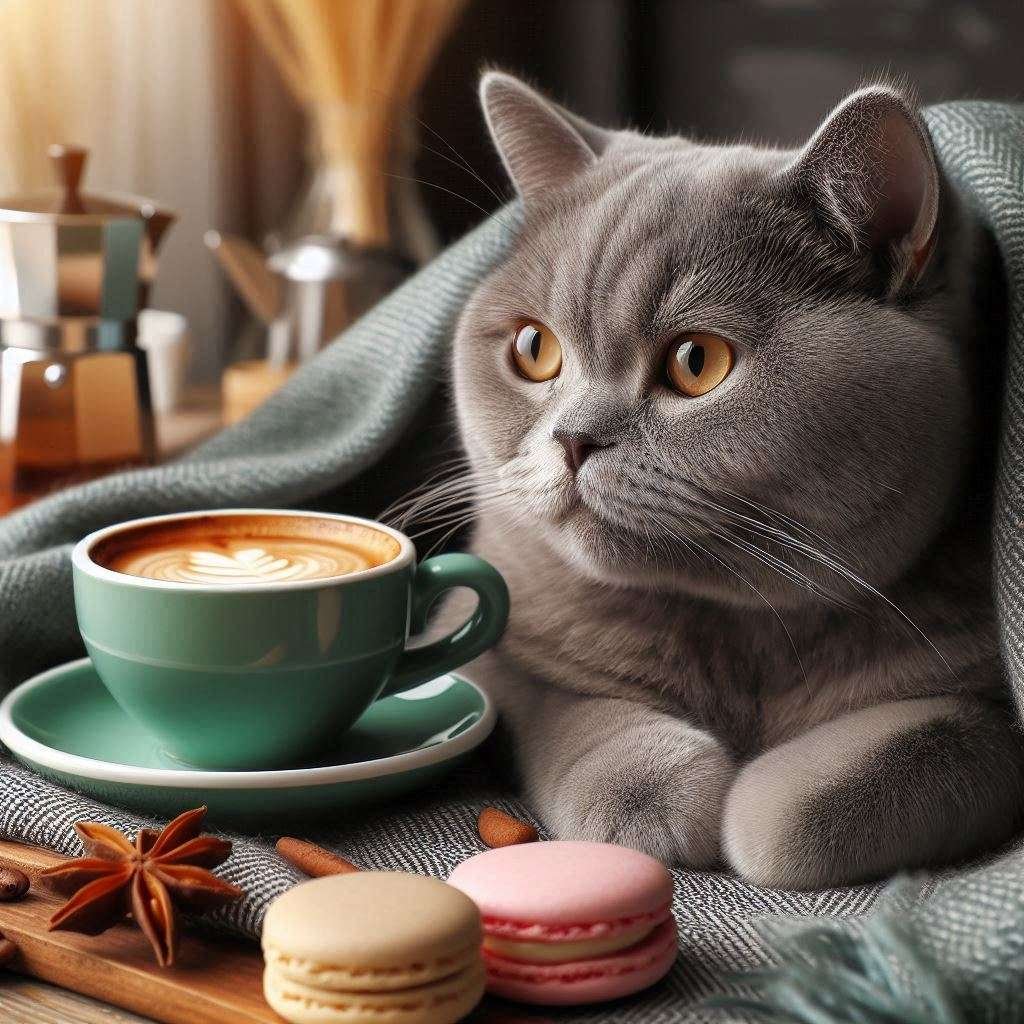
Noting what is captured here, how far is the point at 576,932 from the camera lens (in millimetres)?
536

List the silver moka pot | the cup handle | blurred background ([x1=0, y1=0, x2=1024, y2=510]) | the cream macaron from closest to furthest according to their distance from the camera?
the cream macaron < the cup handle < the silver moka pot < blurred background ([x1=0, y1=0, x2=1024, y2=510])

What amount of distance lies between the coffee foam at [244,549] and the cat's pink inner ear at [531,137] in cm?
25

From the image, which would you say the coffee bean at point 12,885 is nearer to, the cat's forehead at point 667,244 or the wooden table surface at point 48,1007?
the wooden table surface at point 48,1007

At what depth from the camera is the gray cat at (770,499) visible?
2.18 feet

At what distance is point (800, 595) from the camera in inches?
28.0

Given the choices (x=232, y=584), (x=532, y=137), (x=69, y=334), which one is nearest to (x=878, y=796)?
(x=232, y=584)

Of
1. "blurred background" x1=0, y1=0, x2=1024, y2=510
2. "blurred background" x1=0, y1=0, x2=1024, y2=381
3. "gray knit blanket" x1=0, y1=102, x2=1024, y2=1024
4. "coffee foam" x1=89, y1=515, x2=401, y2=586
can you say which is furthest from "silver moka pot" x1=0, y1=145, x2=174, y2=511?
"blurred background" x1=0, y1=0, x2=1024, y2=381

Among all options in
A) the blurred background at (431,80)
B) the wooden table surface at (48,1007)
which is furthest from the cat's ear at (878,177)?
the blurred background at (431,80)

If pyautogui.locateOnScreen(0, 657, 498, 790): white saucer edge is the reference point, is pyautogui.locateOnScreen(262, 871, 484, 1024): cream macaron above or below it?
above

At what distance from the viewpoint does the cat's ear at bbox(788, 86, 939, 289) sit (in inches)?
26.0

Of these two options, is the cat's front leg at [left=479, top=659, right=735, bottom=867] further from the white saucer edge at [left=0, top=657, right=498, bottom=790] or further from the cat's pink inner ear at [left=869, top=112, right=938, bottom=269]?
the cat's pink inner ear at [left=869, top=112, right=938, bottom=269]

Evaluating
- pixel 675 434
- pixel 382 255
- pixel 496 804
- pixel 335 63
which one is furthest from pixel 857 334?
pixel 335 63

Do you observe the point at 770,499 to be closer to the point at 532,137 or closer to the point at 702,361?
the point at 702,361

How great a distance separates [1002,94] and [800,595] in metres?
1.56
